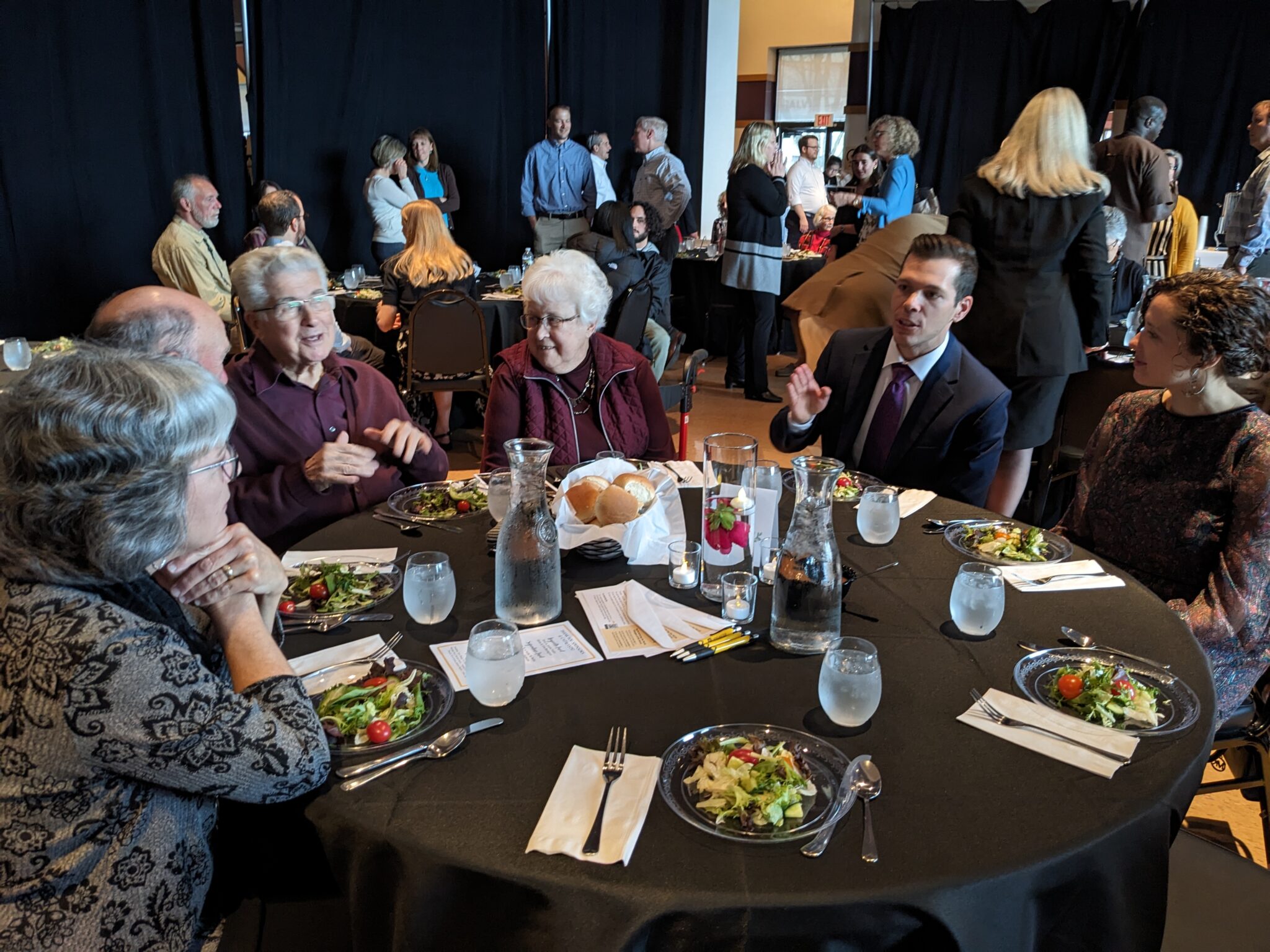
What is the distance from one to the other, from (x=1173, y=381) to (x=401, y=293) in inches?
165

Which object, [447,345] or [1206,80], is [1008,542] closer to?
[447,345]

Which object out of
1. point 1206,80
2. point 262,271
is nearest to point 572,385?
point 262,271

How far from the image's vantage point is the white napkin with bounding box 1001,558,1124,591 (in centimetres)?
173

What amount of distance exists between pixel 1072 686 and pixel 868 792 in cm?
42

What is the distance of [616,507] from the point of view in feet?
6.25

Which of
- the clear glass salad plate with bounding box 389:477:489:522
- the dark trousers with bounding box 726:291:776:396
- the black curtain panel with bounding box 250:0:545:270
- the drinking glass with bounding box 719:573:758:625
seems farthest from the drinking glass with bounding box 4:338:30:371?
the black curtain panel with bounding box 250:0:545:270

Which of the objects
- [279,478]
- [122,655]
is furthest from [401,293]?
[122,655]

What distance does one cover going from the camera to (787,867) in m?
1.01

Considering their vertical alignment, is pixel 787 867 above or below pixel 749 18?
below

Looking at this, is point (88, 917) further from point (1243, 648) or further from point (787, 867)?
point (1243, 648)

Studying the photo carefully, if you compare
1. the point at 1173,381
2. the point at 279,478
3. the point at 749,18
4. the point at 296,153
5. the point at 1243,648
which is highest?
the point at 749,18

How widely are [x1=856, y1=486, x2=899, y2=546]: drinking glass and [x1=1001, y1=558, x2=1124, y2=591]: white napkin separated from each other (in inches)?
9.5

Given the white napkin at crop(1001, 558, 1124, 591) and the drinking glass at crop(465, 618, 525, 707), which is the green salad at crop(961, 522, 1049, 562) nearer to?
the white napkin at crop(1001, 558, 1124, 591)

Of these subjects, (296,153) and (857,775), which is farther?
(296,153)
